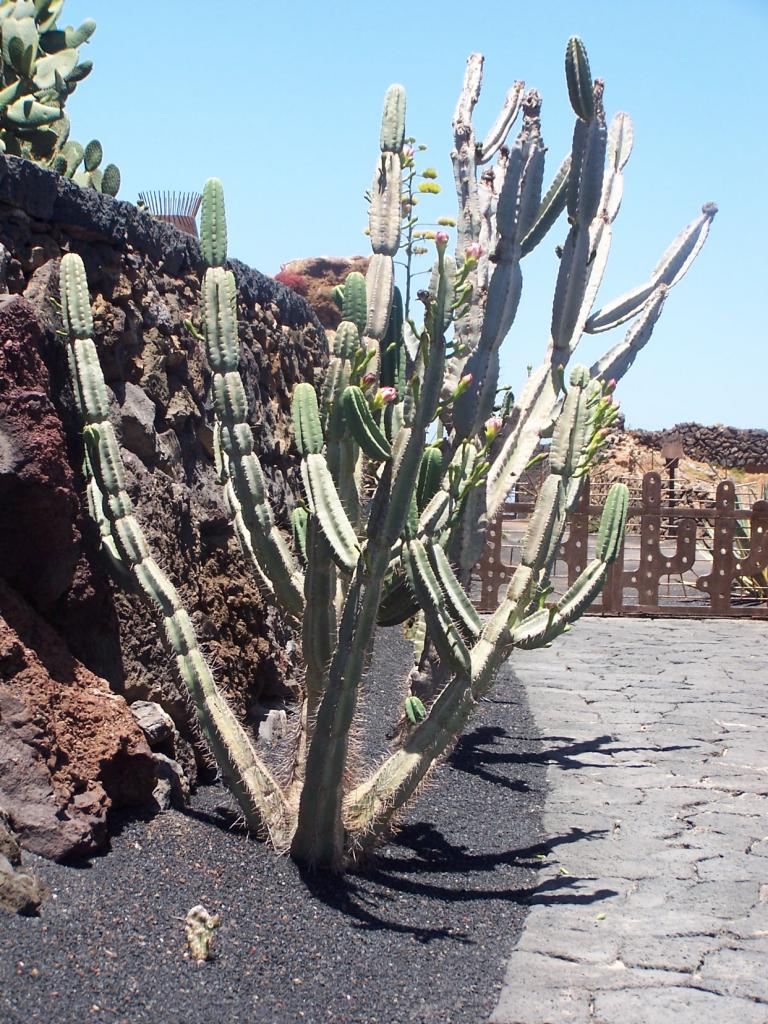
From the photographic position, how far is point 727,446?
2866 centimetres

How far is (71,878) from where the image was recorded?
11.2 feet

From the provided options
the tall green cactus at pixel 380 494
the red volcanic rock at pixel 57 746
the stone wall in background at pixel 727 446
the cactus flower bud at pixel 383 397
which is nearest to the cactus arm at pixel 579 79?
the tall green cactus at pixel 380 494

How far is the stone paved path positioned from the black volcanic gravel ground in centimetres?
16

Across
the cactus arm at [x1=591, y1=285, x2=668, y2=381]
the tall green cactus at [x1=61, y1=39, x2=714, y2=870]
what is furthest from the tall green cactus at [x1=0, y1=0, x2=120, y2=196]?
the cactus arm at [x1=591, y1=285, x2=668, y2=381]

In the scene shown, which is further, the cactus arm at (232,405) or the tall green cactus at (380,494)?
the cactus arm at (232,405)

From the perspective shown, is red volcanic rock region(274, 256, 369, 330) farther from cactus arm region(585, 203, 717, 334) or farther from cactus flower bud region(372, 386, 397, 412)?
cactus flower bud region(372, 386, 397, 412)

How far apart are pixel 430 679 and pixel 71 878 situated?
2.58m

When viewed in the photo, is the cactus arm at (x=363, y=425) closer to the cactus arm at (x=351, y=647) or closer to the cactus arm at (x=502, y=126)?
the cactus arm at (x=351, y=647)

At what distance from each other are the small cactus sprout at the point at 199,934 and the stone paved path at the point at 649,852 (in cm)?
83

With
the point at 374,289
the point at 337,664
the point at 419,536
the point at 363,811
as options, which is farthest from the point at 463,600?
the point at 374,289

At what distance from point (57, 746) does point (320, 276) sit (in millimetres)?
13482

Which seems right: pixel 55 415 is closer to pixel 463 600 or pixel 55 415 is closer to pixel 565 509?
pixel 463 600

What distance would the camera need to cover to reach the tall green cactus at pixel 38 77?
513cm

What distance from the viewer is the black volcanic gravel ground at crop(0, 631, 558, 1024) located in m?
2.91
